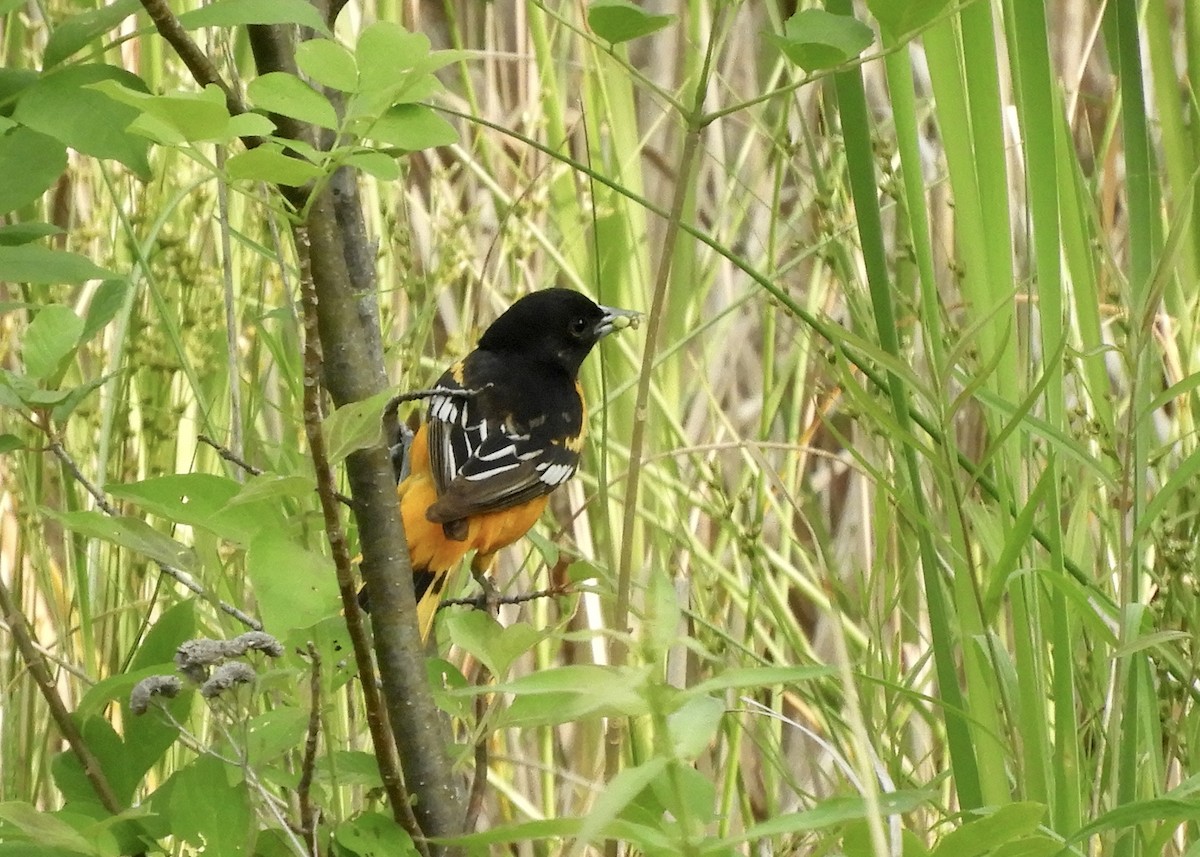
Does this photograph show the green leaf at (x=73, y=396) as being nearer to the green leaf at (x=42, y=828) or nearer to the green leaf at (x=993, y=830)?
the green leaf at (x=42, y=828)

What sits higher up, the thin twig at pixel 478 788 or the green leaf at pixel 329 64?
the green leaf at pixel 329 64

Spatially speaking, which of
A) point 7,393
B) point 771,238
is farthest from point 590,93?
point 7,393

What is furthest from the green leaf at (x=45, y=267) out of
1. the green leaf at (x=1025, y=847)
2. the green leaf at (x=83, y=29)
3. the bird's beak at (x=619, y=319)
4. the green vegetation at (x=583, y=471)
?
the bird's beak at (x=619, y=319)

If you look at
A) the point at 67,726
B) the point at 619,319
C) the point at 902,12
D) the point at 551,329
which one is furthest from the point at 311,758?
the point at 551,329

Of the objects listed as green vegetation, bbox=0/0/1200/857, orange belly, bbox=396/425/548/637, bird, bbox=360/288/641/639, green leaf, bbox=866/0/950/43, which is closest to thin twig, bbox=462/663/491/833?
green vegetation, bbox=0/0/1200/857

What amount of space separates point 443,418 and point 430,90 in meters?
1.44

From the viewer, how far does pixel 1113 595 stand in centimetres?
141

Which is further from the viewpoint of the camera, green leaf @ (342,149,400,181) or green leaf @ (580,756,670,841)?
green leaf @ (342,149,400,181)

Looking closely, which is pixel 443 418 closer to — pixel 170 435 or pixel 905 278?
pixel 170 435

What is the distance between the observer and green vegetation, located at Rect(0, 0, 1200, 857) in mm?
609

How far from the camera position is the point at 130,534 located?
717mm

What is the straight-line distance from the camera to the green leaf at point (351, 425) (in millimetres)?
601

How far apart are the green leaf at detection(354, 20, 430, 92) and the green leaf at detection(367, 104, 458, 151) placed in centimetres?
2

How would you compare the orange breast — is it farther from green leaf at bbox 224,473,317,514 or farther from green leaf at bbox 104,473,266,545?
green leaf at bbox 224,473,317,514
